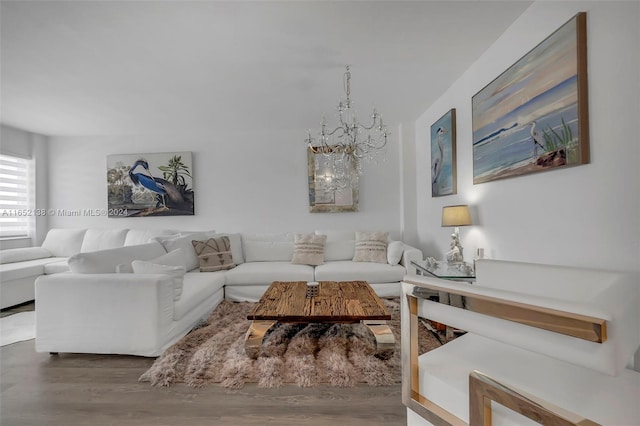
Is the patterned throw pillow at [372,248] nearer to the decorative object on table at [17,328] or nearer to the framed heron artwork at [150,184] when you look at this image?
the framed heron artwork at [150,184]

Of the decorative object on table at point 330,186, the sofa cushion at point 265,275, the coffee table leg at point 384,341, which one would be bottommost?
the coffee table leg at point 384,341

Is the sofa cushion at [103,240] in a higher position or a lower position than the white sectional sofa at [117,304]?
higher

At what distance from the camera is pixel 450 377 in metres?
0.90

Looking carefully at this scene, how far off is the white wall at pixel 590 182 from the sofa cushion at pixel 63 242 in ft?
18.1

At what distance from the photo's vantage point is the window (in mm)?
4051

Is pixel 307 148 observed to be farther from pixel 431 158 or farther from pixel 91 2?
pixel 91 2

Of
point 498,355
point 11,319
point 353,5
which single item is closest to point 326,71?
point 353,5

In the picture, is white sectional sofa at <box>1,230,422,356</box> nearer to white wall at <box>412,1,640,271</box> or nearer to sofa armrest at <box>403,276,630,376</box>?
sofa armrest at <box>403,276,630,376</box>

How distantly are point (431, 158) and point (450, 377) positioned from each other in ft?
10.2

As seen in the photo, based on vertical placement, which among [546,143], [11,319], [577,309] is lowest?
[11,319]

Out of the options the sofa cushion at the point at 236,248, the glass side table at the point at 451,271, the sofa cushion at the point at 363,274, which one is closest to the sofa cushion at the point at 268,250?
the sofa cushion at the point at 236,248

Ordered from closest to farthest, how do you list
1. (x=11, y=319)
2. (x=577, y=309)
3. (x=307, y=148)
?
1. (x=577, y=309)
2. (x=11, y=319)
3. (x=307, y=148)

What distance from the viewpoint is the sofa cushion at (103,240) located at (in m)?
3.99

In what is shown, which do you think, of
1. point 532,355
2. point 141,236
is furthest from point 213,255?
point 532,355
